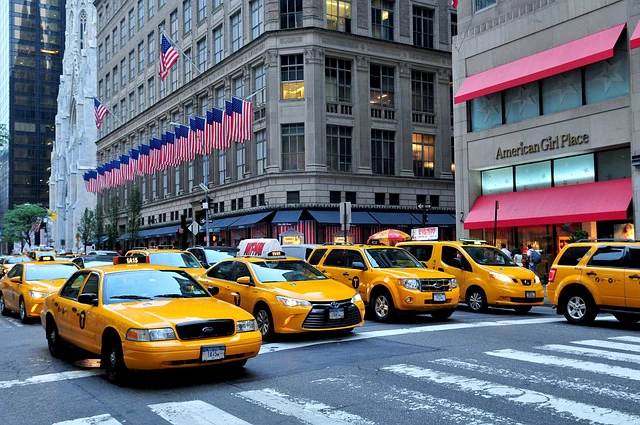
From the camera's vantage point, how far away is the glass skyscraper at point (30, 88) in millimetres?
143375

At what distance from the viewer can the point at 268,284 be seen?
12.3 metres

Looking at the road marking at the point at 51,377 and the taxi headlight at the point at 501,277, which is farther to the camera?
the taxi headlight at the point at 501,277

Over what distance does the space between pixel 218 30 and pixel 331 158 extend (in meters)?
16.1

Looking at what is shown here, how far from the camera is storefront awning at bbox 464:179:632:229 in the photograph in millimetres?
24938

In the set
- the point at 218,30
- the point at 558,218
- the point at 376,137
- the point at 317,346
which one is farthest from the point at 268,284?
the point at 218,30

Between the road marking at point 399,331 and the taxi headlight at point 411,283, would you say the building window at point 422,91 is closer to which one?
the road marking at point 399,331

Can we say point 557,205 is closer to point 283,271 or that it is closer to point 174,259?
point 174,259

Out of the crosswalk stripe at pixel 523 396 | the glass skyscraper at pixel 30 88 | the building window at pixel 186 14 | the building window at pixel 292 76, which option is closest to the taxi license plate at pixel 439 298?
the crosswalk stripe at pixel 523 396

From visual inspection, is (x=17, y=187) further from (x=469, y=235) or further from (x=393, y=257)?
(x=393, y=257)

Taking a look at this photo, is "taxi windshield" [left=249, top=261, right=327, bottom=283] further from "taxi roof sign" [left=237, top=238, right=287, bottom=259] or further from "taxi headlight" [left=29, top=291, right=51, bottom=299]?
"taxi headlight" [left=29, top=291, right=51, bottom=299]

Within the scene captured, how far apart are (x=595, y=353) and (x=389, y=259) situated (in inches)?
235

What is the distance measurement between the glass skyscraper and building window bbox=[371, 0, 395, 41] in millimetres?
120486

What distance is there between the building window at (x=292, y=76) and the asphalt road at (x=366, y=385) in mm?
32849

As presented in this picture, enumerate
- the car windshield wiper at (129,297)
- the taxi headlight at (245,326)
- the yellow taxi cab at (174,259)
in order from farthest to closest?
1. the yellow taxi cab at (174,259)
2. the car windshield wiper at (129,297)
3. the taxi headlight at (245,326)
